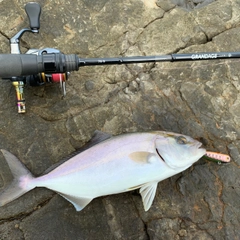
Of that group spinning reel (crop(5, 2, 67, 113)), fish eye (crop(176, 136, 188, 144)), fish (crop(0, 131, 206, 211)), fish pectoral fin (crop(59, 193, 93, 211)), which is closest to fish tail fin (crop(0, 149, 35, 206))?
fish (crop(0, 131, 206, 211))

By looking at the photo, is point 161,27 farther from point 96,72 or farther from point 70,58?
point 70,58

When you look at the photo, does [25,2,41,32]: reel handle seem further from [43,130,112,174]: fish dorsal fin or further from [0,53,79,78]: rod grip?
[43,130,112,174]: fish dorsal fin

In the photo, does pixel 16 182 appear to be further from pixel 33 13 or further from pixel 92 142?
pixel 33 13

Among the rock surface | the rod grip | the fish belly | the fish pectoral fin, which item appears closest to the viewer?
the rod grip

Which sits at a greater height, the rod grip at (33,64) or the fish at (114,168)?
the rod grip at (33,64)

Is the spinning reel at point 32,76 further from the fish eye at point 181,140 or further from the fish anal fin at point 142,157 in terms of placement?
the fish eye at point 181,140

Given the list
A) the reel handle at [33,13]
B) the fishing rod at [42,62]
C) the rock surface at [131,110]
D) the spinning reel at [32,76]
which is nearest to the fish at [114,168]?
the rock surface at [131,110]
